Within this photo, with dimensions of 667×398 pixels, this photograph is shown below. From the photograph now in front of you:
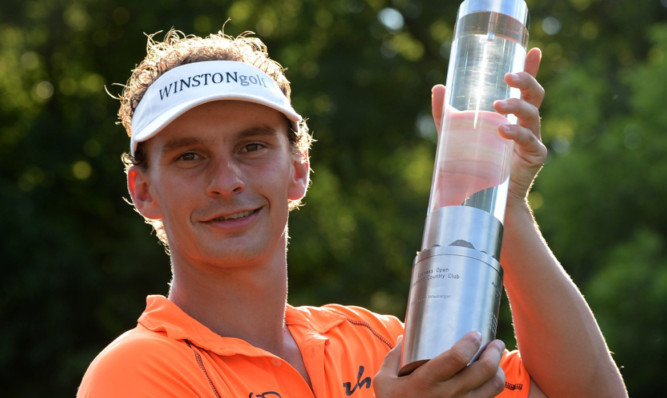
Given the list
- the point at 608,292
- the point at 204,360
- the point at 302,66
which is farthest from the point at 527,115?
the point at 302,66

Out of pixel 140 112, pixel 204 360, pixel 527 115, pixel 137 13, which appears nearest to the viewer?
pixel 527 115

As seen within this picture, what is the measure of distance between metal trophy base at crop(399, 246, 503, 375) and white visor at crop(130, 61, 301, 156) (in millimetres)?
912

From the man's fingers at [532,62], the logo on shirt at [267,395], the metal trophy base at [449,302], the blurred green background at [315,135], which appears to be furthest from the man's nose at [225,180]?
the blurred green background at [315,135]

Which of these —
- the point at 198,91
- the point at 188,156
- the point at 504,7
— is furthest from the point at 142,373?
the point at 504,7

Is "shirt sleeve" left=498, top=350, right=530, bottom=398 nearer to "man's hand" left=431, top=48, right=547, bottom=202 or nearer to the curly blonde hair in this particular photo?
"man's hand" left=431, top=48, right=547, bottom=202

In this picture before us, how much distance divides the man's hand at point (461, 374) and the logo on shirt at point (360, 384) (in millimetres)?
732

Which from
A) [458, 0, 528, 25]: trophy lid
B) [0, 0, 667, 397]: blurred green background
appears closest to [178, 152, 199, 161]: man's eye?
[458, 0, 528, 25]: trophy lid

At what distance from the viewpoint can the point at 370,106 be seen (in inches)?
711

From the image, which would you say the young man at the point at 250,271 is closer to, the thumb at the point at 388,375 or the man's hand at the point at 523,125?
the man's hand at the point at 523,125

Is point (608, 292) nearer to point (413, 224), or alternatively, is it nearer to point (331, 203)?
point (413, 224)

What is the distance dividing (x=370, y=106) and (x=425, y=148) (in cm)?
170

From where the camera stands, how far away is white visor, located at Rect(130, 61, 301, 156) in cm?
272

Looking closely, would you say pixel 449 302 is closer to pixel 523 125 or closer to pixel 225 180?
pixel 523 125

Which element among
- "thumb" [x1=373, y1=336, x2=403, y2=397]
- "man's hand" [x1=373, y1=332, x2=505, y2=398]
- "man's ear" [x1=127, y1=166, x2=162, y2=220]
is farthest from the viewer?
"man's ear" [x1=127, y1=166, x2=162, y2=220]
